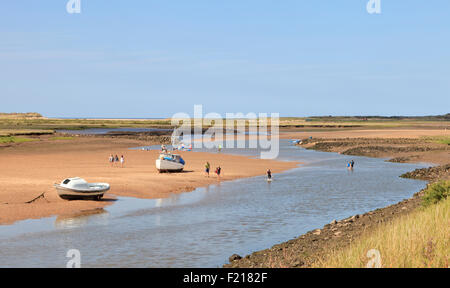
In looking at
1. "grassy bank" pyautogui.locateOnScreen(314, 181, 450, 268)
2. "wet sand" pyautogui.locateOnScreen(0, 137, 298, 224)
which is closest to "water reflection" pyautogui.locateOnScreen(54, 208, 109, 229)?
"wet sand" pyautogui.locateOnScreen(0, 137, 298, 224)

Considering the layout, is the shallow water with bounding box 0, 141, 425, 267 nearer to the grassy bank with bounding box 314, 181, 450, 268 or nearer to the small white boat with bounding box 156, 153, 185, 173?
the grassy bank with bounding box 314, 181, 450, 268

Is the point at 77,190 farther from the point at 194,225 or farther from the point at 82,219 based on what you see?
the point at 194,225

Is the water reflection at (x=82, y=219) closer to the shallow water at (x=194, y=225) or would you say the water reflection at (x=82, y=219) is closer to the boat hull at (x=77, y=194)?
the shallow water at (x=194, y=225)

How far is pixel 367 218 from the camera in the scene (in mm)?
27000

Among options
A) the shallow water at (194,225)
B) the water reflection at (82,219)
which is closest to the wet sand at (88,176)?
the water reflection at (82,219)

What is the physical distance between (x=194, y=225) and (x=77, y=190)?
31.7 feet

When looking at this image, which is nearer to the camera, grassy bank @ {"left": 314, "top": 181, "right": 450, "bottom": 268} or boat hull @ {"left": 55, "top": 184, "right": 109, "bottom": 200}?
grassy bank @ {"left": 314, "top": 181, "right": 450, "bottom": 268}

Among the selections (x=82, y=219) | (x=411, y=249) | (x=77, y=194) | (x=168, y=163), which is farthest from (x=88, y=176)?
(x=411, y=249)

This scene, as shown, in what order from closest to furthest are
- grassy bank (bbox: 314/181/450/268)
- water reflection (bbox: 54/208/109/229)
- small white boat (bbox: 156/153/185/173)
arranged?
grassy bank (bbox: 314/181/450/268), water reflection (bbox: 54/208/109/229), small white boat (bbox: 156/153/185/173)

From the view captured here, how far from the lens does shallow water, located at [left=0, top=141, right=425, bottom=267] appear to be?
21.0 metres

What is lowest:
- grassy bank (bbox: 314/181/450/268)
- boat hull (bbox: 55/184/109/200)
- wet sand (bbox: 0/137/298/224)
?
wet sand (bbox: 0/137/298/224)

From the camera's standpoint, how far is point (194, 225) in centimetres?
2734

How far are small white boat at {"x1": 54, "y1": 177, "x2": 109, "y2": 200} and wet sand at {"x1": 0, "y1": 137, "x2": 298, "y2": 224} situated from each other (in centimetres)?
53
